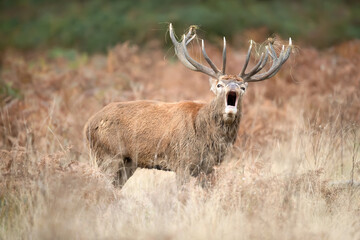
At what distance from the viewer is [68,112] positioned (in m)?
10.5

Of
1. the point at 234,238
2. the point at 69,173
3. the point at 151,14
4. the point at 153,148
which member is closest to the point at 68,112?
the point at 153,148

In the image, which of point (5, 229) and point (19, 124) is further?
point (19, 124)

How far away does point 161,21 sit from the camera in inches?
926

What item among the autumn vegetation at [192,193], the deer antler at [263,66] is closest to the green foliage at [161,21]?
the autumn vegetation at [192,193]

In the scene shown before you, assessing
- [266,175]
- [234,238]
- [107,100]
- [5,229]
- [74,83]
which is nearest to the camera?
[234,238]

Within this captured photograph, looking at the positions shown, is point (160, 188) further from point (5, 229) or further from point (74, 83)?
point (74, 83)

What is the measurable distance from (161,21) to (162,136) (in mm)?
17274

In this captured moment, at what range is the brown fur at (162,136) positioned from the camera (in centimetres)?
676

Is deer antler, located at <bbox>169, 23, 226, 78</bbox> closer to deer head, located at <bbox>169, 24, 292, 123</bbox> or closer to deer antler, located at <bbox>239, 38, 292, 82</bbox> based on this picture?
deer head, located at <bbox>169, 24, 292, 123</bbox>

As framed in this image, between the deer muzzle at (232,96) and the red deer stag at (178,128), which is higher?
the deer muzzle at (232,96)

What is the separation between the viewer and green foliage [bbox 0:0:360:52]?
2450 cm

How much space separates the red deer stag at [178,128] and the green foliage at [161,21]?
15.5 meters

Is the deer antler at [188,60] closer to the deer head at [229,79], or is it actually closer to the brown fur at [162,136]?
the deer head at [229,79]

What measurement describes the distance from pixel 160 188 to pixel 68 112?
14.4 feet
